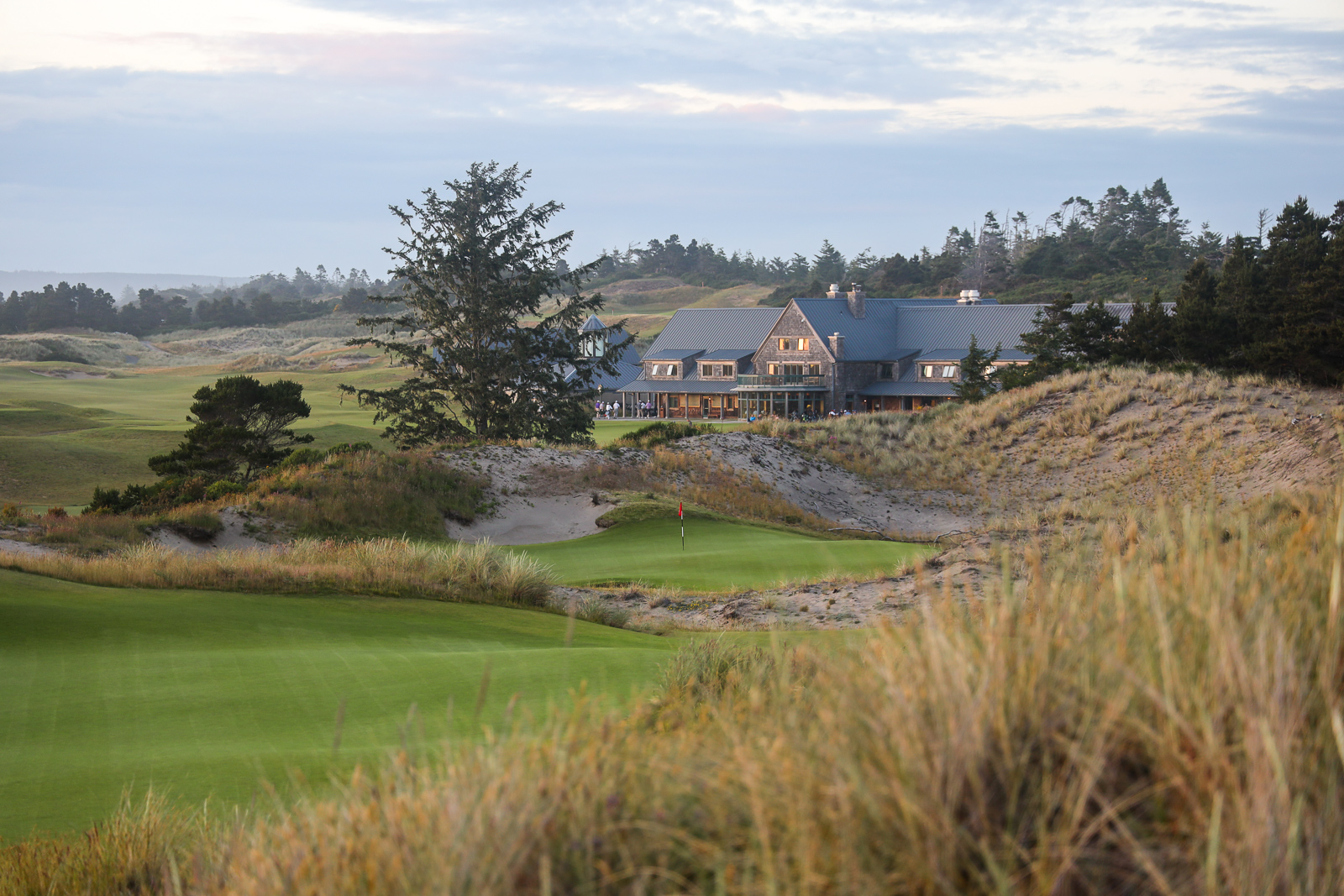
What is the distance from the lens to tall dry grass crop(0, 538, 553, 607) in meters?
13.1

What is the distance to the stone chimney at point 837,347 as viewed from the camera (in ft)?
229

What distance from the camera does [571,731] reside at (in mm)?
3002

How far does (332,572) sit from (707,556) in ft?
24.6

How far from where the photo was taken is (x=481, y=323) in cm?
4003

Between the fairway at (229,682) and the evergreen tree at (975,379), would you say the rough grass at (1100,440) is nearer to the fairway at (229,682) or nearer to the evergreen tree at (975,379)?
the evergreen tree at (975,379)

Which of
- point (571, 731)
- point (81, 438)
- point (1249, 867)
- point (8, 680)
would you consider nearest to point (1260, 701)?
point (1249, 867)

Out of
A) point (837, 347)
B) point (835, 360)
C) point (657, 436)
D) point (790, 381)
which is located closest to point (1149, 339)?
point (657, 436)

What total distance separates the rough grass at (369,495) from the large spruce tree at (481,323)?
12.4 m

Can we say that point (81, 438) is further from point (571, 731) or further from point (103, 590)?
point (571, 731)

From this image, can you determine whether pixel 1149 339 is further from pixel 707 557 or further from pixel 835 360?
pixel 707 557

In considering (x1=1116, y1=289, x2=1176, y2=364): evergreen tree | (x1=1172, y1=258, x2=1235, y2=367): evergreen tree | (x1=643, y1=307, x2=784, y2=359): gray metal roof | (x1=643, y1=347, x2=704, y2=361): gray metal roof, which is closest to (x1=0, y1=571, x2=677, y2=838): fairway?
(x1=1172, y1=258, x2=1235, y2=367): evergreen tree

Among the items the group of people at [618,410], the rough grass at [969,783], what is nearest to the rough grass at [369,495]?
the rough grass at [969,783]

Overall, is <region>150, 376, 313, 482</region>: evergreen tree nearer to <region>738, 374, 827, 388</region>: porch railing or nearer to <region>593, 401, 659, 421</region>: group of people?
<region>738, 374, 827, 388</region>: porch railing

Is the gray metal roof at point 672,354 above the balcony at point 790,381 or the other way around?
above
